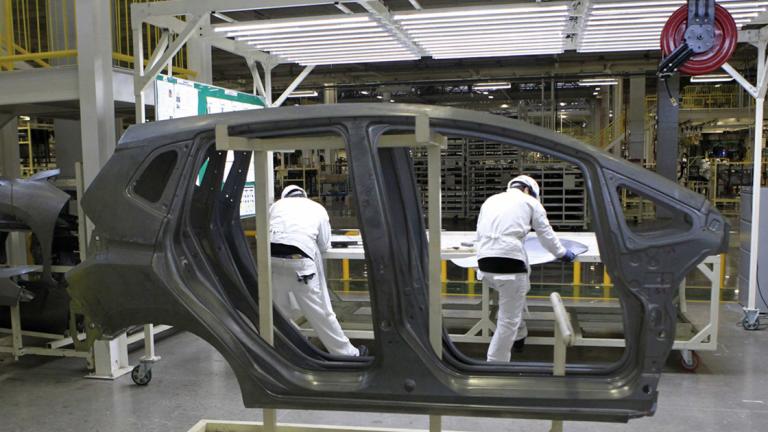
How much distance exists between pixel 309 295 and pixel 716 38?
3806 millimetres

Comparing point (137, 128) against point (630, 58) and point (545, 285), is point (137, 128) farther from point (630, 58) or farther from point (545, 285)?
point (630, 58)

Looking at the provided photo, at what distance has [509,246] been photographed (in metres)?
5.00

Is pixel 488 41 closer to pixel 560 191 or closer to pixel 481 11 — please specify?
pixel 481 11

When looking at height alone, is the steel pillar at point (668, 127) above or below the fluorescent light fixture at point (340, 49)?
below

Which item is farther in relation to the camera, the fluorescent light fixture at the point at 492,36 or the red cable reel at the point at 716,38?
the fluorescent light fixture at the point at 492,36

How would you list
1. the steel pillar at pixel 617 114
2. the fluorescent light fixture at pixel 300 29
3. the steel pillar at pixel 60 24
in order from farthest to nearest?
1. the steel pillar at pixel 617 114
2. the steel pillar at pixel 60 24
3. the fluorescent light fixture at pixel 300 29

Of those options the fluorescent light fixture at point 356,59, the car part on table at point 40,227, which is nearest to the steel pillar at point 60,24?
→ the car part on table at point 40,227

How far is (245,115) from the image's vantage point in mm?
2781

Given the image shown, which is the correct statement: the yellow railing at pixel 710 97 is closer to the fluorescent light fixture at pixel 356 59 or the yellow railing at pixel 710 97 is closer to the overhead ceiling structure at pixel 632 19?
the overhead ceiling structure at pixel 632 19

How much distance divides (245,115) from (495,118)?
1078 millimetres

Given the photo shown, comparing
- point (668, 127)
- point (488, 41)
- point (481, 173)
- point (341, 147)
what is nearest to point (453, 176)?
point (481, 173)

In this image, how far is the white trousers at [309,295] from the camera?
5.33m

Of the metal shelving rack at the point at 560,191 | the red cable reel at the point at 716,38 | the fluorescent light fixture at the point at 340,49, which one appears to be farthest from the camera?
the metal shelving rack at the point at 560,191

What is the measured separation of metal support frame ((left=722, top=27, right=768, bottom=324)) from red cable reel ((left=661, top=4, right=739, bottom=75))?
4.77 ft
